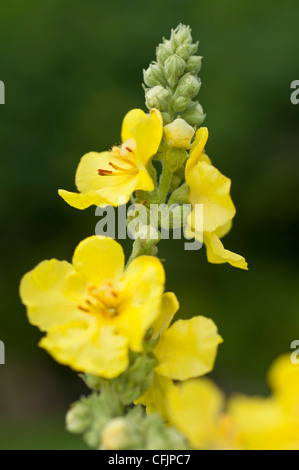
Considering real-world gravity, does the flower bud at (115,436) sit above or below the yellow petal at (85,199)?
below

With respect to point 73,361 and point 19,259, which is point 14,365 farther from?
point 73,361

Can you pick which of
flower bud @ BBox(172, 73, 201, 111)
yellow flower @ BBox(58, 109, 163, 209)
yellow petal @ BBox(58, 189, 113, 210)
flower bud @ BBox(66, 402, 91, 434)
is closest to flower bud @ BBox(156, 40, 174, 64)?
flower bud @ BBox(172, 73, 201, 111)

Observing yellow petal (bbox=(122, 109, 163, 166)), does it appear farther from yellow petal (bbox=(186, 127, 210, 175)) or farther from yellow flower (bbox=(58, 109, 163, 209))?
yellow petal (bbox=(186, 127, 210, 175))

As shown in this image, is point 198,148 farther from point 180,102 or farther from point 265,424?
point 265,424

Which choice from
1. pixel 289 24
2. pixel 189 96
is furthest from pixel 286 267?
pixel 189 96

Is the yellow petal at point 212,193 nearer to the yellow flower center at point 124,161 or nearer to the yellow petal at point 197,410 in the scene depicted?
the yellow flower center at point 124,161

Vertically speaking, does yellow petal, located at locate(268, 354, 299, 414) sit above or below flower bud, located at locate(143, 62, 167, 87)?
below

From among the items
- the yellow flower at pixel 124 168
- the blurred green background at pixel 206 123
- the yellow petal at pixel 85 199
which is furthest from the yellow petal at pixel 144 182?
the blurred green background at pixel 206 123
